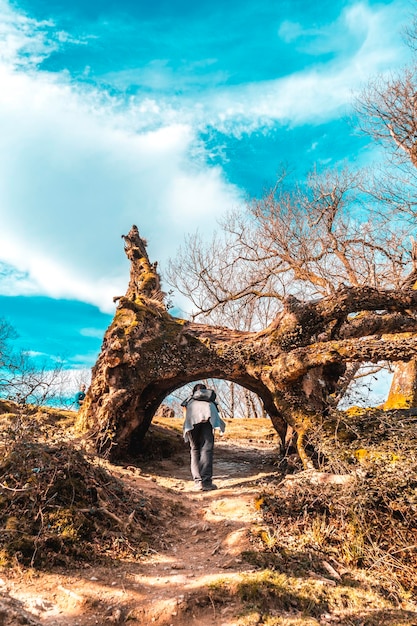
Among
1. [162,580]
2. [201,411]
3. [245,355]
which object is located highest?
[245,355]

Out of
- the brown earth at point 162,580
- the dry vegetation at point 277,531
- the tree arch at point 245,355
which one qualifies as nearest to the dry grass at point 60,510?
the dry vegetation at point 277,531

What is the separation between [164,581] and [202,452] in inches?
154

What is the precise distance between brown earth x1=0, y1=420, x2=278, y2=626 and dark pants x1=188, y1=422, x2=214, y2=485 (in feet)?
2.81

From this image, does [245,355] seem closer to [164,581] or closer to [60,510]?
[60,510]

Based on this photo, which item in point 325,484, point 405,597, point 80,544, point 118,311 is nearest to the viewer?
point 405,597

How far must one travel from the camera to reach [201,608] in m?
3.68

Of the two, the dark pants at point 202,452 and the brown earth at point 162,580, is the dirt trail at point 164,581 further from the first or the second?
the dark pants at point 202,452

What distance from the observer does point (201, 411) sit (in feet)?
27.0

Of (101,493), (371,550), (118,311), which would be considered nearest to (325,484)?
(371,550)

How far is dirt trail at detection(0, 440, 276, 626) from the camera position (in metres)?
3.50

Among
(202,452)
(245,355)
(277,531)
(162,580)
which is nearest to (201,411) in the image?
(202,452)

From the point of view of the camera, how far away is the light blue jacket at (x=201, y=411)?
8148 mm

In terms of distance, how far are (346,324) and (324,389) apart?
1.32 m

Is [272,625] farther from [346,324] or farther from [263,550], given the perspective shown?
[346,324]
